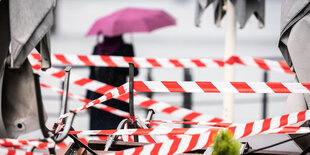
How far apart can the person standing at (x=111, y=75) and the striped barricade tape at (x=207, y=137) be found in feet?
9.43

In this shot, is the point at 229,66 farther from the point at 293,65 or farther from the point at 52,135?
the point at 52,135

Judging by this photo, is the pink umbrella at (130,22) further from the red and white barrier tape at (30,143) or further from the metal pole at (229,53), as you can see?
the red and white barrier tape at (30,143)

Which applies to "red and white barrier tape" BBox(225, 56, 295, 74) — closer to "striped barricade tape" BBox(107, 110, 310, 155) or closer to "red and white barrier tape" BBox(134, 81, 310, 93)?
"red and white barrier tape" BBox(134, 81, 310, 93)

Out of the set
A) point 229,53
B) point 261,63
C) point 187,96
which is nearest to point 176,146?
point 229,53

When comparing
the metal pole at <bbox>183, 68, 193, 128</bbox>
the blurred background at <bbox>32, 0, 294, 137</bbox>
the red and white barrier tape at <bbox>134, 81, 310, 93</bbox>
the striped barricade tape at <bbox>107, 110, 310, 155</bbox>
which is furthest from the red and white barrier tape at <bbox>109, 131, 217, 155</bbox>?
the blurred background at <bbox>32, 0, 294, 137</bbox>

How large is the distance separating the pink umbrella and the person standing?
157 millimetres

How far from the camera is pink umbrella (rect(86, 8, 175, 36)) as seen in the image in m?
5.61

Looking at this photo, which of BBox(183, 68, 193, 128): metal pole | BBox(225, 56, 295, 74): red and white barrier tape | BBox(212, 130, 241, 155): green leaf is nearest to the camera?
BBox(212, 130, 241, 155): green leaf

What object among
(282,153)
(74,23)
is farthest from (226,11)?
(74,23)

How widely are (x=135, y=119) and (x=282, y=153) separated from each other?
2.86 ft

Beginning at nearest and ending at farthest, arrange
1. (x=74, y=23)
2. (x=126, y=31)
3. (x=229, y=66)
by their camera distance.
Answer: (x=229, y=66)
(x=126, y=31)
(x=74, y=23)

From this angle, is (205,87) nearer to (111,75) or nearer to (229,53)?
(229,53)

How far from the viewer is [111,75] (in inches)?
207

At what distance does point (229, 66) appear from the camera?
4848 mm
